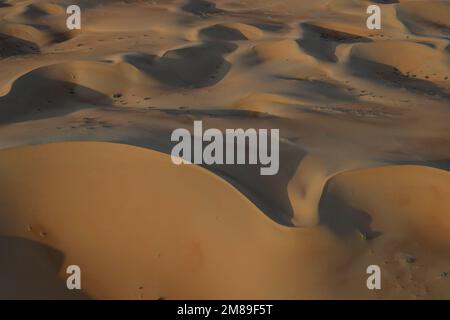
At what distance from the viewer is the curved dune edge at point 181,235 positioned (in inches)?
93.8

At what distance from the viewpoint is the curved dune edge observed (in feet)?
7.82

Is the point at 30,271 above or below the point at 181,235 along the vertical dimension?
below

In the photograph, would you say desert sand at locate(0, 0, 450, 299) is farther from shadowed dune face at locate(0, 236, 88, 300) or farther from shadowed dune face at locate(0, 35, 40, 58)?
shadowed dune face at locate(0, 35, 40, 58)

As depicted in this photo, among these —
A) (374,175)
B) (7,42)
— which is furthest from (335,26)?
(374,175)

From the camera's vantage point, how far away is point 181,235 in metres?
2.62

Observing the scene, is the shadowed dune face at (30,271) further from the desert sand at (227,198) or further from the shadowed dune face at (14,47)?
the shadowed dune face at (14,47)

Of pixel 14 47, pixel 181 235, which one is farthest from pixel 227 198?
pixel 14 47

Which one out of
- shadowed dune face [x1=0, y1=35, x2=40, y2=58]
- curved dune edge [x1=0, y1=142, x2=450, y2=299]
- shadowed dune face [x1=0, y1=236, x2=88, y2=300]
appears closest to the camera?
curved dune edge [x1=0, y1=142, x2=450, y2=299]

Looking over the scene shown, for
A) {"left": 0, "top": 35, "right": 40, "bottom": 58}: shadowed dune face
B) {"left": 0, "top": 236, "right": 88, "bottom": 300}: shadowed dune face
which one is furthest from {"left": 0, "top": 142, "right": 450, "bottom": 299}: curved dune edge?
{"left": 0, "top": 35, "right": 40, "bottom": 58}: shadowed dune face

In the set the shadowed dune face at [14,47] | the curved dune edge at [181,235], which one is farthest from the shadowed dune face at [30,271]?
the shadowed dune face at [14,47]

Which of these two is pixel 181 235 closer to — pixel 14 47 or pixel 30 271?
pixel 30 271

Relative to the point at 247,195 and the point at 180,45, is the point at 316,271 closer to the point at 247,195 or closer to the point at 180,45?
the point at 247,195

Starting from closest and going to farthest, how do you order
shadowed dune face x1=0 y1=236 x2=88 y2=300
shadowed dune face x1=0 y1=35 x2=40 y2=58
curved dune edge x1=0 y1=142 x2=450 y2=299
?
curved dune edge x1=0 y1=142 x2=450 y2=299 → shadowed dune face x1=0 y1=236 x2=88 y2=300 → shadowed dune face x1=0 y1=35 x2=40 y2=58

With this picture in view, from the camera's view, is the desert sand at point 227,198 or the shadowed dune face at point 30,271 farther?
the shadowed dune face at point 30,271
